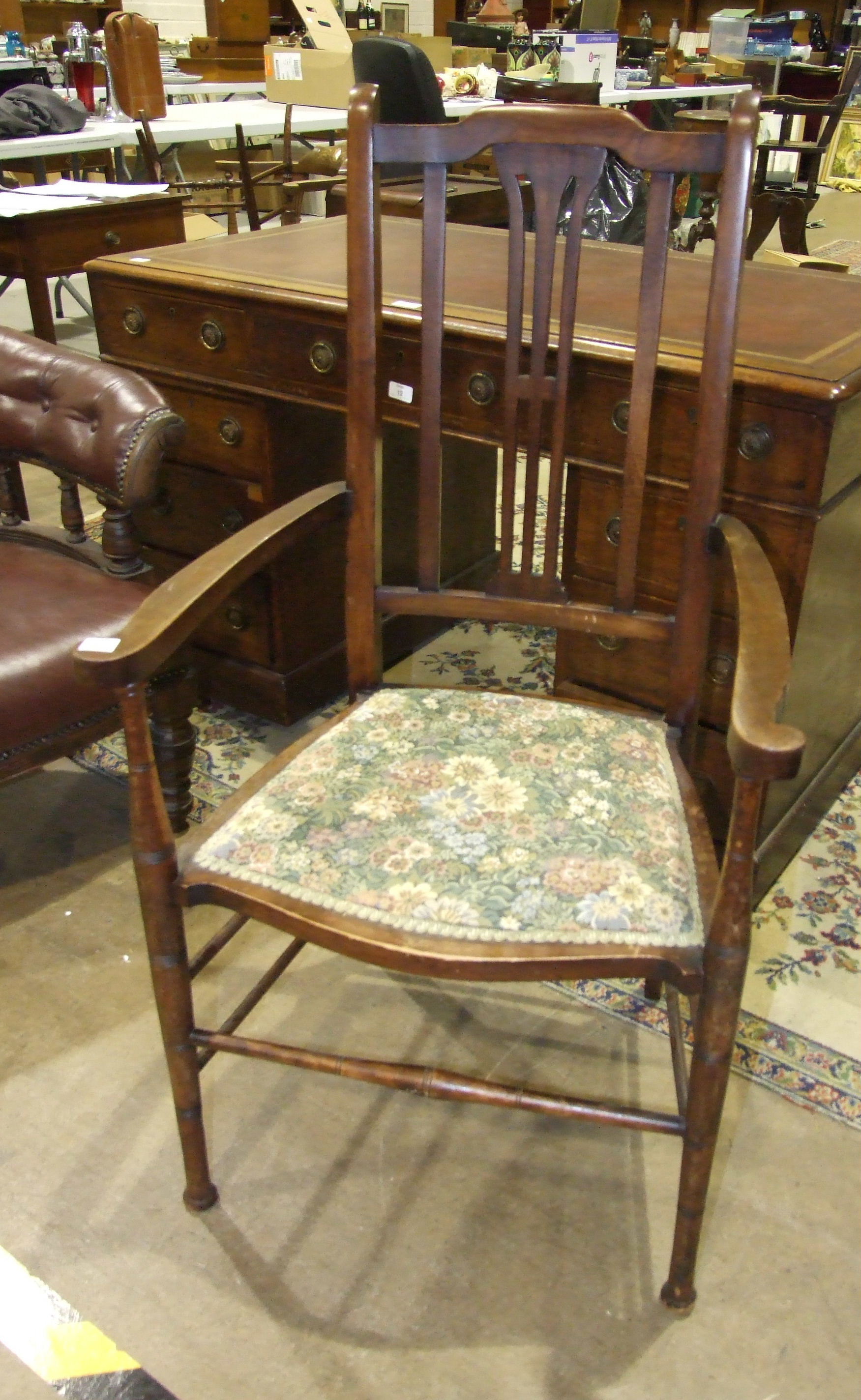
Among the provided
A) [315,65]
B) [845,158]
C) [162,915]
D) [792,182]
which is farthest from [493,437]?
[845,158]

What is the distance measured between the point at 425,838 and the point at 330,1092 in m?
0.51

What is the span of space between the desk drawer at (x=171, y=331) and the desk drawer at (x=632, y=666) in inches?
26.9

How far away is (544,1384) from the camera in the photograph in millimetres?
1062

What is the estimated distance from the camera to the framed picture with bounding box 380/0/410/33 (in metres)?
8.27

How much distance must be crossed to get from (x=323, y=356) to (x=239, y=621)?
21.0 inches

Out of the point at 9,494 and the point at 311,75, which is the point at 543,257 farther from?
the point at 311,75

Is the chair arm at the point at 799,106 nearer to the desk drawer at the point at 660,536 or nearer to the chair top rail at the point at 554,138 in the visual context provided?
the desk drawer at the point at 660,536

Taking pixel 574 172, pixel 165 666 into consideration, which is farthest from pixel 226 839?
pixel 574 172

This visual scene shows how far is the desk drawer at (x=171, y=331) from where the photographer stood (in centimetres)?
174

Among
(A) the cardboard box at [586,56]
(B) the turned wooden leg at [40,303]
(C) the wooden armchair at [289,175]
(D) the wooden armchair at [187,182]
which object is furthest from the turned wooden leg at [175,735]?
(A) the cardboard box at [586,56]

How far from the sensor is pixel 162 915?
1032 millimetres

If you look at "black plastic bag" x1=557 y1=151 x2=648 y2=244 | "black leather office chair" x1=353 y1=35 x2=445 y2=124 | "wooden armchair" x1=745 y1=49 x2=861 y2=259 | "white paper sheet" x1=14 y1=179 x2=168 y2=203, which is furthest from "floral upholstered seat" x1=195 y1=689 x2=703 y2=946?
"wooden armchair" x1=745 y1=49 x2=861 y2=259

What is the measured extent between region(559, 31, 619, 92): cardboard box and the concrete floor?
4.48 meters

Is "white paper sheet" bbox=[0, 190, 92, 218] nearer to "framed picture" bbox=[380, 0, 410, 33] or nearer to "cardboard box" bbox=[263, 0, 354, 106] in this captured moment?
"cardboard box" bbox=[263, 0, 354, 106]
